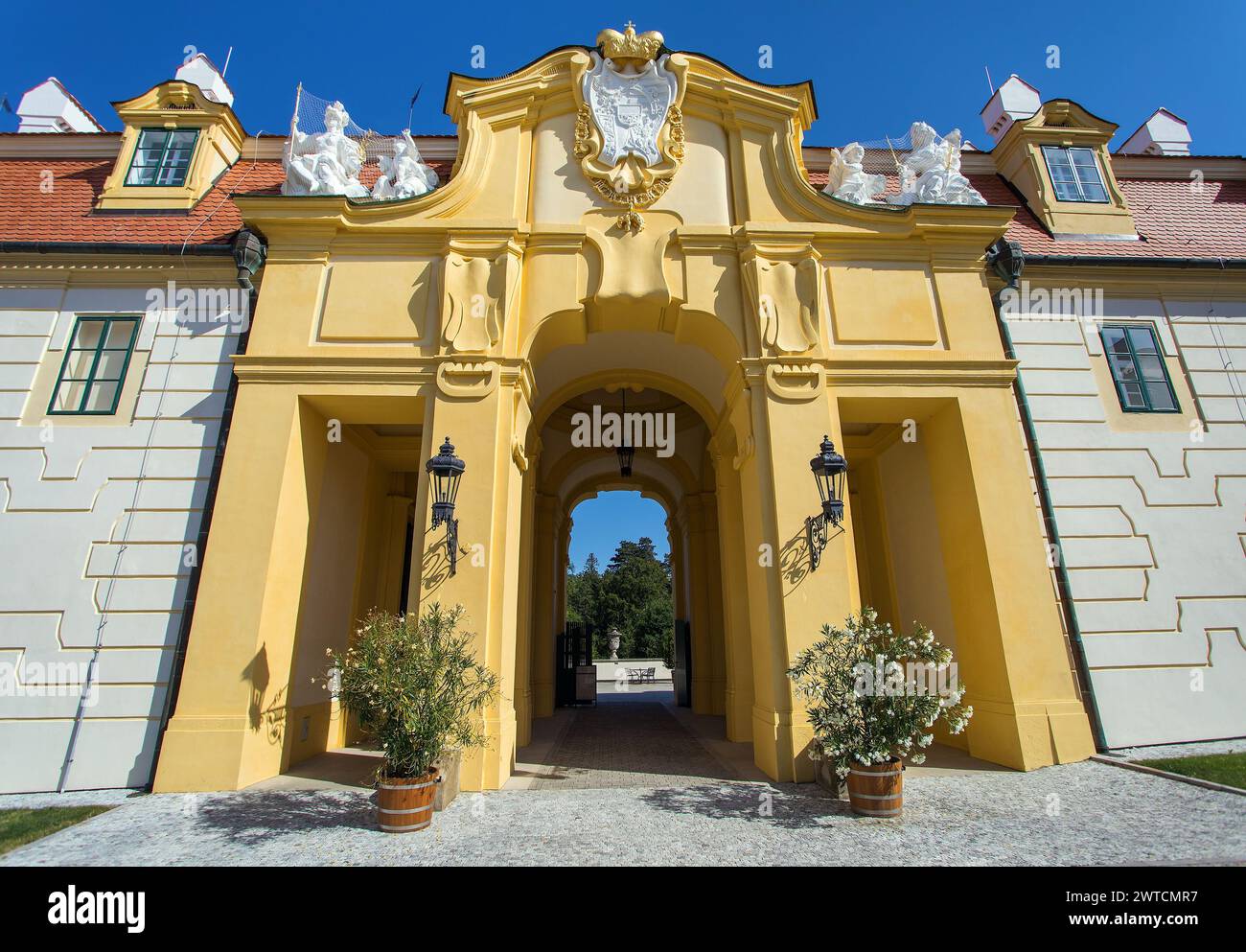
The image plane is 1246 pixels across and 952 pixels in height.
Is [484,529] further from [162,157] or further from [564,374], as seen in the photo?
[162,157]

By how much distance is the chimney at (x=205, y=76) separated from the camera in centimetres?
1231

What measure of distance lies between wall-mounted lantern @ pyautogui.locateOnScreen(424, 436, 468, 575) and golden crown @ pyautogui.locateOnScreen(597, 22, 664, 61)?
22.0ft

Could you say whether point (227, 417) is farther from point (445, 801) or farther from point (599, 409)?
point (599, 409)

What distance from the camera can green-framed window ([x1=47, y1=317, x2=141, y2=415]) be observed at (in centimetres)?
816

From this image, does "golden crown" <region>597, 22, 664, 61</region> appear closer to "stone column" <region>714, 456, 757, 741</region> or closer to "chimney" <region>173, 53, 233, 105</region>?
"stone column" <region>714, 456, 757, 741</region>

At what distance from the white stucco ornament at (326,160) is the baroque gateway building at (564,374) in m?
0.05

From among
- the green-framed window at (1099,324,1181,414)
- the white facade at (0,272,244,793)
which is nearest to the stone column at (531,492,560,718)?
the white facade at (0,272,244,793)

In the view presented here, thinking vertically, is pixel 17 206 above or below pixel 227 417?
above

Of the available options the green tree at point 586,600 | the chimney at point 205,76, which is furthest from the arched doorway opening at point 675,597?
the green tree at point 586,600

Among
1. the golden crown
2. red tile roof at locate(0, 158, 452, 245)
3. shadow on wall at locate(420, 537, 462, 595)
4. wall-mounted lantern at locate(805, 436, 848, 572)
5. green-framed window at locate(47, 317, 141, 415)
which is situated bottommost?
shadow on wall at locate(420, 537, 462, 595)
